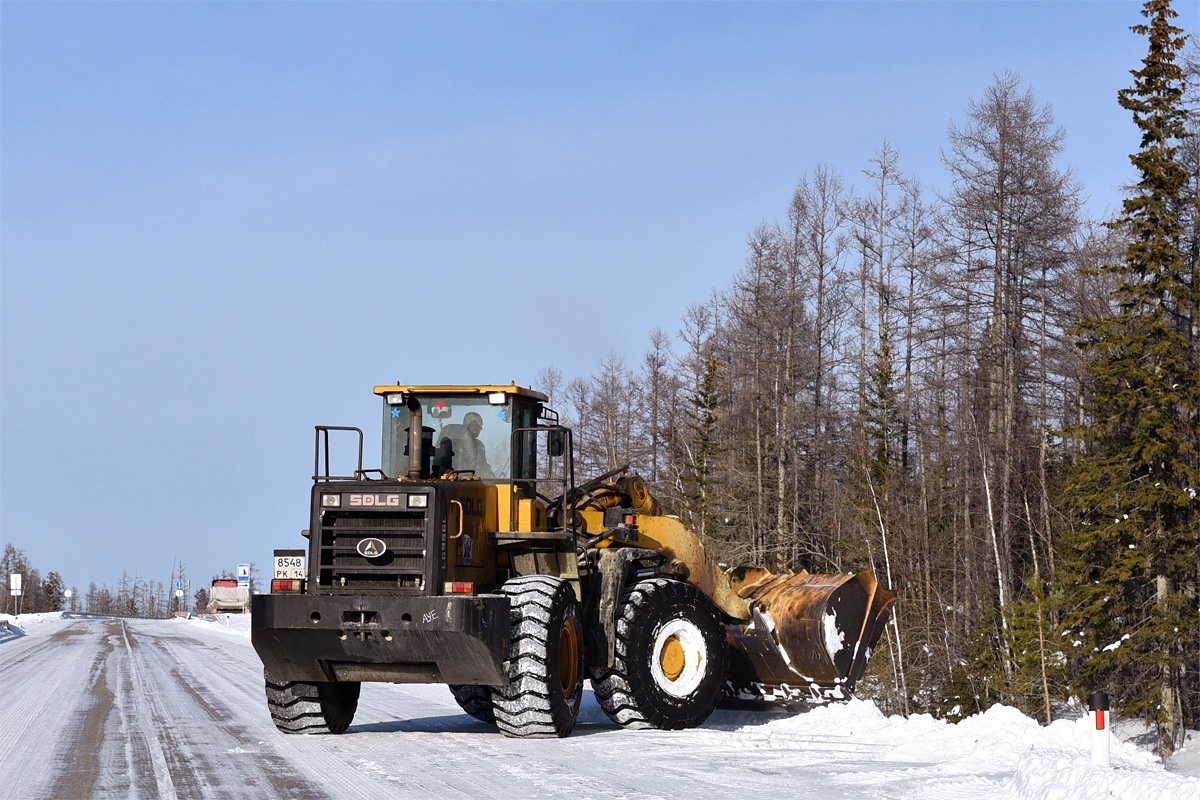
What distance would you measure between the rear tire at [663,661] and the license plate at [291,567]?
122 inches

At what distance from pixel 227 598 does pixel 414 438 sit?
240ft

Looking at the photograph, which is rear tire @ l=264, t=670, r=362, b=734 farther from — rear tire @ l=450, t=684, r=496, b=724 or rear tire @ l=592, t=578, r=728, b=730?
rear tire @ l=592, t=578, r=728, b=730

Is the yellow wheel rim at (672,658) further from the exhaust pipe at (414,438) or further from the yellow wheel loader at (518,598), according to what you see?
the exhaust pipe at (414,438)

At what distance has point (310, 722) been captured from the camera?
39.1ft

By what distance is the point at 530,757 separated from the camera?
33.0ft

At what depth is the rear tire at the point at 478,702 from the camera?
1380cm

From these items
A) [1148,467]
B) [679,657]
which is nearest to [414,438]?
[679,657]

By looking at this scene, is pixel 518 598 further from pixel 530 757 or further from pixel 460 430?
pixel 460 430

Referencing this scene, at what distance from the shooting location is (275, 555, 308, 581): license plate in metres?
11.6

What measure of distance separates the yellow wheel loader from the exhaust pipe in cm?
2

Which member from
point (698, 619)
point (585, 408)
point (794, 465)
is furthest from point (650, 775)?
point (585, 408)

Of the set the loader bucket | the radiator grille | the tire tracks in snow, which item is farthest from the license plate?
the loader bucket

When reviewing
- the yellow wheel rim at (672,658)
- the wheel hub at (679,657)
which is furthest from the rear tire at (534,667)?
the yellow wheel rim at (672,658)

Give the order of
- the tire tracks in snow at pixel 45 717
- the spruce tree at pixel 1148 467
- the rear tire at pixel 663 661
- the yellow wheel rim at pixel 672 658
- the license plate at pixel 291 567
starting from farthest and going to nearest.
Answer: the spruce tree at pixel 1148 467 → the yellow wheel rim at pixel 672 658 → the rear tire at pixel 663 661 → the license plate at pixel 291 567 → the tire tracks in snow at pixel 45 717
